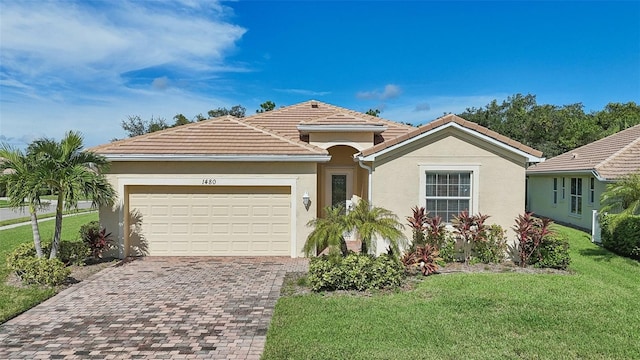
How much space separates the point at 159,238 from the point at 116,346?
729 cm

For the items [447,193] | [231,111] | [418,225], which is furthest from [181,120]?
[418,225]

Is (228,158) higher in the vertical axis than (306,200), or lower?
higher

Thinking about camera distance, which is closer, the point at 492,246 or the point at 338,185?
the point at 492,246

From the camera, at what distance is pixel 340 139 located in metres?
15.6

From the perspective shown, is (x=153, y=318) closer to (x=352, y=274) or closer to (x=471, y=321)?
(x=352, y=274)

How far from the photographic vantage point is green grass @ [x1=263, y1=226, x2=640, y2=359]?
6.14m

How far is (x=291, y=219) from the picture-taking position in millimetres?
13383

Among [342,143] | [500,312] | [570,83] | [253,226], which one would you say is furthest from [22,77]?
[570,83]

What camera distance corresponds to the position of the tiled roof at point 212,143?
12992mm

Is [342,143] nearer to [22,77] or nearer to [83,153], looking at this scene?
[83,153]

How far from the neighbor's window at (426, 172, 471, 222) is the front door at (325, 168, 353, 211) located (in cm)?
463

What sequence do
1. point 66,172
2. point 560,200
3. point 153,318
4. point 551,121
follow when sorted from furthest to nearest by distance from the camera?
point 551,121, point 560,200, point 66,172, point 153,318

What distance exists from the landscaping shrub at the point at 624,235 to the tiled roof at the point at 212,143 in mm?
9734

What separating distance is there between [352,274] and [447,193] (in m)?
4.75
